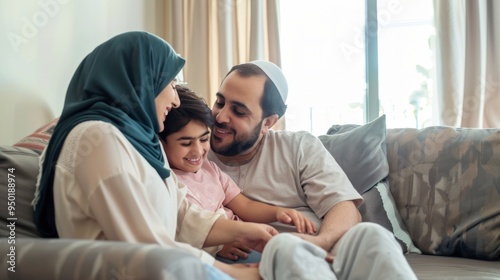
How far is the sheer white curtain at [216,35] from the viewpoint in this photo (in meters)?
3.44

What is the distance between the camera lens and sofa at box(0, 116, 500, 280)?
148cm

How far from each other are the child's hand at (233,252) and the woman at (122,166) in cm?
9

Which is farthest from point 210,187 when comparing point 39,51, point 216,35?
point 216,35

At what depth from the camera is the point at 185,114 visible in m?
1.56

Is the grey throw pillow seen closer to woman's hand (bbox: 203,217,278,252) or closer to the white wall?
woman's hand (bbox: 203,217,278,252)

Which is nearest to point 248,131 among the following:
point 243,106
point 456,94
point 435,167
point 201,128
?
point 243,106

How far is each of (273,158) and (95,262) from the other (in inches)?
46.4

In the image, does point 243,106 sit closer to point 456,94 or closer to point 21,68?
point 21,68

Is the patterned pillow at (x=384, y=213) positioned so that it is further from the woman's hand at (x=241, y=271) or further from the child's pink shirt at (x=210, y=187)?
the woman's hand at (x=241, y=271)

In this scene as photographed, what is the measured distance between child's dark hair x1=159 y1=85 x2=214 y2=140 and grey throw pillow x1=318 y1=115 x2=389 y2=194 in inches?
24.9

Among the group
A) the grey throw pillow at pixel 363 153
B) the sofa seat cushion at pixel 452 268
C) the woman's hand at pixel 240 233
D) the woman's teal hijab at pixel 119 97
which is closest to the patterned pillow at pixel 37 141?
the woman's teal hijab at pixel 119 97

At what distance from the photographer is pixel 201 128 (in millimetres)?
1584

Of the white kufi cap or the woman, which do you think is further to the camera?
the white kufi cap

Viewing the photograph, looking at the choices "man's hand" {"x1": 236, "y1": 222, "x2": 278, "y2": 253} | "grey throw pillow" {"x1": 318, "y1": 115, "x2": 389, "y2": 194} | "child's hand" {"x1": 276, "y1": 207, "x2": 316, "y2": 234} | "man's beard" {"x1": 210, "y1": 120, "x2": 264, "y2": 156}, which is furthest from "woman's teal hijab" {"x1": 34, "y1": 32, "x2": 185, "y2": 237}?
"grey throw pillow" {"x1": 318, "y1": 115, "x2": 389, "y2": 194}
